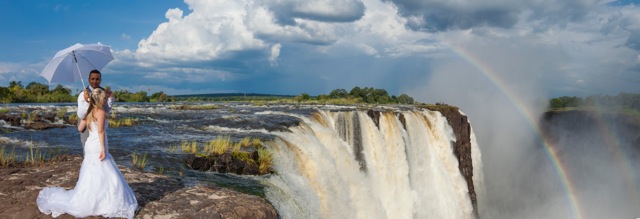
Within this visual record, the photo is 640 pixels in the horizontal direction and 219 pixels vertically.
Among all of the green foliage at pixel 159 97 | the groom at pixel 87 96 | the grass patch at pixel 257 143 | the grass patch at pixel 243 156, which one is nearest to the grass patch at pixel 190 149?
the grass patch at pixel 243 156

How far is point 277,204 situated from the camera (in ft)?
29.3

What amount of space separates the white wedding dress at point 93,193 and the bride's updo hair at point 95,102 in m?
0.08

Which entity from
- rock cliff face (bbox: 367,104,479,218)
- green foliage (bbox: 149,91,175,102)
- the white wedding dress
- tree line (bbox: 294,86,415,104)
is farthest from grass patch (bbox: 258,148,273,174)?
green foliage (bbox: 149,91,175,102)

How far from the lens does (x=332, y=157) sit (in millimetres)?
16312

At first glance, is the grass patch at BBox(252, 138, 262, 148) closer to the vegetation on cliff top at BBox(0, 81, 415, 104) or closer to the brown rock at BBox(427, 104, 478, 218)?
the brown rock at BBox(427, 104, 478, 218)

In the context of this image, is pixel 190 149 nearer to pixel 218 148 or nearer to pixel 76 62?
pixel 218 148

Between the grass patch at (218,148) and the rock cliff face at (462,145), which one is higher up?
the grass patch at (218,148)

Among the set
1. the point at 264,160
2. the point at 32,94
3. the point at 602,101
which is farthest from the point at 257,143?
A: the point at 602,101

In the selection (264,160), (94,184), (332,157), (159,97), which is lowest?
(332,157)

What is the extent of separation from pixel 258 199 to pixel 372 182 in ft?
40.9

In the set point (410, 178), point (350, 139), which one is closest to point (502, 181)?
point (410, 178)

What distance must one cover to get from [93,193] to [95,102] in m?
1.24

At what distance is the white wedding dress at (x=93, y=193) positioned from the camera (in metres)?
6.35

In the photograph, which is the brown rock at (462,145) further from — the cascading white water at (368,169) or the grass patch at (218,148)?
the grass patch at (218,148)
